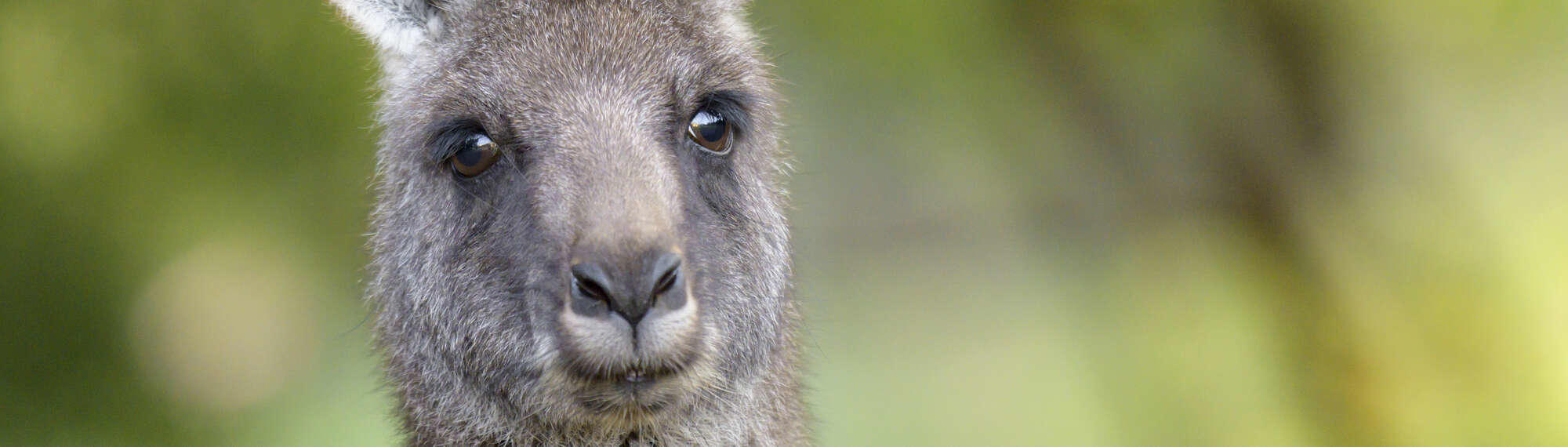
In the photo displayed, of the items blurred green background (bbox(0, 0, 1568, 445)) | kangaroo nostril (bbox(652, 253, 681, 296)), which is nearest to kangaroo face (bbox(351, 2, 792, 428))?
kangaroo nostril (bbox(652, 253, 681, 296))

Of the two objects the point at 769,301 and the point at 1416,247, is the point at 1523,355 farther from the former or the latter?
the point at 769,301

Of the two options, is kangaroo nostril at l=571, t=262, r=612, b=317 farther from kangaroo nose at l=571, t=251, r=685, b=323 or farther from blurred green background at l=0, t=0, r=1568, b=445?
blurred green background at l=0, t=0, r=1568, b=445

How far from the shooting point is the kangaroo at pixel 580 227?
219 cm

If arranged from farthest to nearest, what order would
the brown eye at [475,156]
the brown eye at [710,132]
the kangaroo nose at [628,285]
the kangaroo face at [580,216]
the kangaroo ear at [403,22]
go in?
the kangaroo ear at [403,22] → the brown eye at [710,132] → the brown eye at [475,156] → the kangaroo face at [580,216] → the kangaroo nose at [628,285]

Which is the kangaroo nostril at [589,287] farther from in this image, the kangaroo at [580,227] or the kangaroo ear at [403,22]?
the kangaroo ear at [403,22]

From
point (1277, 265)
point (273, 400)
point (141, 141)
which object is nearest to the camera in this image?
point (1277, 265)

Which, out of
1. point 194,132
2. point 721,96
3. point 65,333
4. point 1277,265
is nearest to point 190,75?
point 194,132

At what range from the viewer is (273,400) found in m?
5.57

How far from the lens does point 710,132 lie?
2.66m

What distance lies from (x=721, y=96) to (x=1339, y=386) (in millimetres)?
1724

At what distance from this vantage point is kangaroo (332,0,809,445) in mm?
2193

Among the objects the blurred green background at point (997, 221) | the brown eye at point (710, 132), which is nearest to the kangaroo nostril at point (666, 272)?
the brown eye at point (710, 132)

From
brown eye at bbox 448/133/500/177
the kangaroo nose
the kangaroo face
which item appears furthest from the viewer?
brown eye at bbox 448/133/500/177

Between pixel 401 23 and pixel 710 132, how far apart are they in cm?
96
